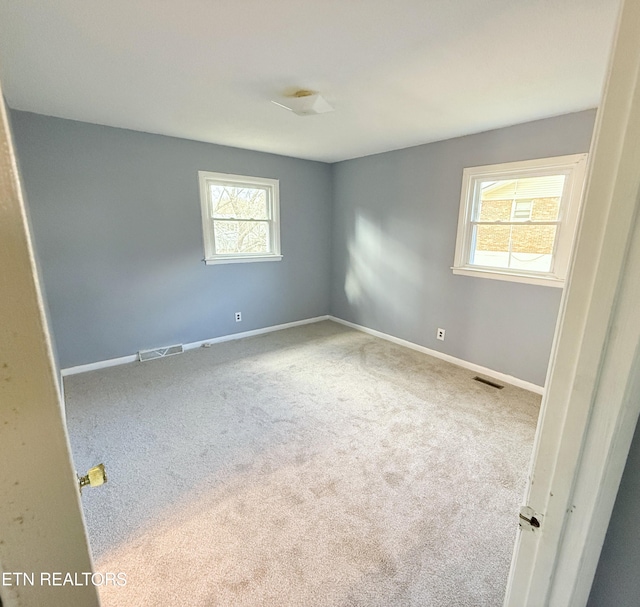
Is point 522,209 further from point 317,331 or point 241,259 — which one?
point 241,259

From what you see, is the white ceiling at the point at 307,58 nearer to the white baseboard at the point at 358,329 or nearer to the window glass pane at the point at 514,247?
the window glass pane at the point at 514,247

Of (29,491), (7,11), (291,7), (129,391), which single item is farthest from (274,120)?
(29,491)

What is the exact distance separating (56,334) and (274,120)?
2814 millimetres

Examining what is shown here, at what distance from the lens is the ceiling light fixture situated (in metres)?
2.12

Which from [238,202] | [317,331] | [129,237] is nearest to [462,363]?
[317,331]

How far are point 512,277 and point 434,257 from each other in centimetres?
83

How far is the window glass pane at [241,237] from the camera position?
12.8 feet

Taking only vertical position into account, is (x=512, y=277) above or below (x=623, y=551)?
above

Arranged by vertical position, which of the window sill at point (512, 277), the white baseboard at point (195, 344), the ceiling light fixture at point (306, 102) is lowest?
the white baseboard at point (195, 344)

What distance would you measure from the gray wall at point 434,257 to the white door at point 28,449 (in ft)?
10.8

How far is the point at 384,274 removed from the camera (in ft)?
13.6

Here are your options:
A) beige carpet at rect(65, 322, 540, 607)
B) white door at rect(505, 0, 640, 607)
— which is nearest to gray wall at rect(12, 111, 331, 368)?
beige carpet at rect(65, 322, 540, 607)

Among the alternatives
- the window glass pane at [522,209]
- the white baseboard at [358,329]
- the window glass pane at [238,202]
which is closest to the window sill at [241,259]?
the window glass pane at [238,202]

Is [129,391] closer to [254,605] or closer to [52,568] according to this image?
[254,605]
